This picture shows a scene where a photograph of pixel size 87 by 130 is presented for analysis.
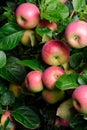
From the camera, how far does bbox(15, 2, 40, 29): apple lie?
78 cm

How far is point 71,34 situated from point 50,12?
13cm

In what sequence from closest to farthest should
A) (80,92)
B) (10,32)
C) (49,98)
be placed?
1. (80,92)
2. (49,98)
3. (10,32)

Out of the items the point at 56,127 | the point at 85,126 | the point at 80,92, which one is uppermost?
the point at 80,92

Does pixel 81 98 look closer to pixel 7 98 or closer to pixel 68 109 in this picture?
pixel 68 109

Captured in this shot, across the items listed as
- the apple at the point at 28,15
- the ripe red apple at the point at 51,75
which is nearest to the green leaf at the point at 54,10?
the apple at the point at 28,15

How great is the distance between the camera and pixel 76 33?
0.70 m

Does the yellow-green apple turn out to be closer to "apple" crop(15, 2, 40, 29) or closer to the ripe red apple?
the ripe red apple

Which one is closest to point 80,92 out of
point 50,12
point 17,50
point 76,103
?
point 76,103

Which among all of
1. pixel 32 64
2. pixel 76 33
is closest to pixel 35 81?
pixel 32 64

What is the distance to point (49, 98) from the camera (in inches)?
29.2

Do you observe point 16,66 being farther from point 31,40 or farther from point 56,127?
point 56,127

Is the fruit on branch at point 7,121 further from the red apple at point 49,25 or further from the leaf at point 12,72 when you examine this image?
the red apple at point 49,25

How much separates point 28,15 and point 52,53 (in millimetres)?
122

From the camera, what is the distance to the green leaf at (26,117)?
0.83 metres
